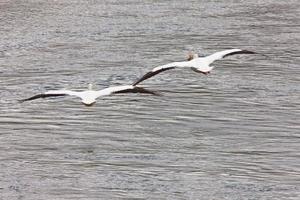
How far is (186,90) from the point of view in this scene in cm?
3309

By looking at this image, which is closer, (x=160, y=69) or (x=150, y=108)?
(x=160, y=69)

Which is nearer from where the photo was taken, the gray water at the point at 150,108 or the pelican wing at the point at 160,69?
the pelican wing at the point at 160,69

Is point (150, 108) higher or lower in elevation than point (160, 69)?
lower

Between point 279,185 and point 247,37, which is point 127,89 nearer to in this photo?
point 279,185

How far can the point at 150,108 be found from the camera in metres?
31.4

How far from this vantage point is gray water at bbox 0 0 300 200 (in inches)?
993

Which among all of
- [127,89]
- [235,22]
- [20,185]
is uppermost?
[235,22]

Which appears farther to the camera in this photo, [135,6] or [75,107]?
[135,6]

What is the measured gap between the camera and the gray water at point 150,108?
2523cm

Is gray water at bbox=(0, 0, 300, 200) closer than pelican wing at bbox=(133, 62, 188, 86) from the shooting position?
No

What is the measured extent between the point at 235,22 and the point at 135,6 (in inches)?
219

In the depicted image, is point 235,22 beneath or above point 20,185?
above

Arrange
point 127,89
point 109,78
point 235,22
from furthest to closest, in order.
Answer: point 235,22
point 109,78
point 127,89

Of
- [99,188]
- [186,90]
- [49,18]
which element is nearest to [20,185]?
[99,188]
